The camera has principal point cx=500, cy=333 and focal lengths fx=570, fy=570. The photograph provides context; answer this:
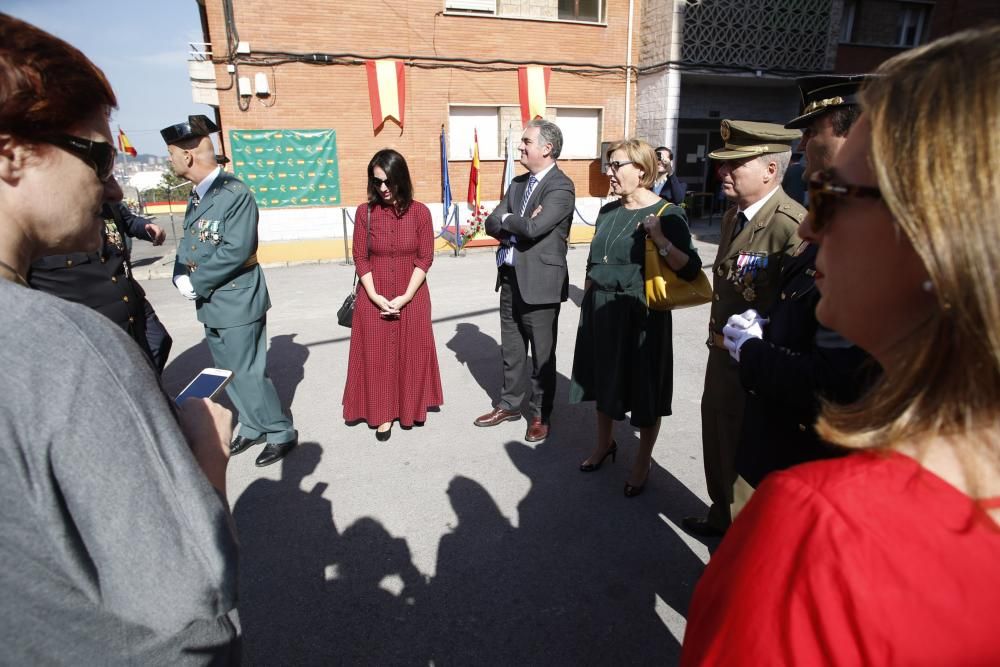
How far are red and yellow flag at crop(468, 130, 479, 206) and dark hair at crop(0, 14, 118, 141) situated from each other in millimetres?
12778

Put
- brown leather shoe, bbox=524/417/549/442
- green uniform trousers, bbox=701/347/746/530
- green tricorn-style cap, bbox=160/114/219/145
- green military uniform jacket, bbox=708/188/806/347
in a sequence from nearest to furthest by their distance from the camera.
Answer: green military uniform jacket, bbox=708/188/806/347
green uniform trousers, bbox=701/347/746/530
green tricorn-style cap, bbox=160/114/219/145
brown leather shoe, bbox=524/417/549/442

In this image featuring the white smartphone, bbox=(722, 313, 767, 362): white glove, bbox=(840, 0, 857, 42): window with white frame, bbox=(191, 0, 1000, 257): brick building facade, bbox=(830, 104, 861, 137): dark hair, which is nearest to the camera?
the white smartphone

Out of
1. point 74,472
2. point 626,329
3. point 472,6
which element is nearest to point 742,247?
point 626,329

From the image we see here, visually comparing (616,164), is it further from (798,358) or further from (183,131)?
(183,131)

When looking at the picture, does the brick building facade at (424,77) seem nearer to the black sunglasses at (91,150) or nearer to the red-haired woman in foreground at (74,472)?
the black sunglasses at (91,150)

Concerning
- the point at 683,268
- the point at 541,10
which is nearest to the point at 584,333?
the point at 683,268

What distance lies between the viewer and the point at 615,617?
2455mm

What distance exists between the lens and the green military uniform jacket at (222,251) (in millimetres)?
3488

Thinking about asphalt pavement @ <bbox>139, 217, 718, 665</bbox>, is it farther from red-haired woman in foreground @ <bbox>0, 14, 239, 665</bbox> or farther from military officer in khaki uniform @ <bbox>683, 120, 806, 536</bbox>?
red-haired woman in foreground @ <bbox>0, 14, 239, 665</bbox>

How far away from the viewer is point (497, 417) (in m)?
4.34

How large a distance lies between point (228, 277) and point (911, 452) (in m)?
3.66

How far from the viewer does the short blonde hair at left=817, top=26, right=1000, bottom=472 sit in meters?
0.63

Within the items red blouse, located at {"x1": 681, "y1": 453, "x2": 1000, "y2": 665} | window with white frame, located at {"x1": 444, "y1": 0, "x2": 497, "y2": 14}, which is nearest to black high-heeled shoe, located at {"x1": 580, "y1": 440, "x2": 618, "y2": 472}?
red blouse, located at {"x1": 681, "y1": 453, "x2": 1000, "y2": 665}

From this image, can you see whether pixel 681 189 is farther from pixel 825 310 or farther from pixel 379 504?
pixel 825 310
